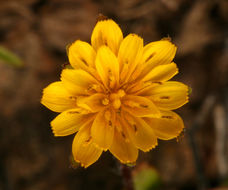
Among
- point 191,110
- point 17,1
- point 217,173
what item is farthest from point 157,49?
point 17,1

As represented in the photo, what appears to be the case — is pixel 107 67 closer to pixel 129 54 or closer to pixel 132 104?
pixel 129 54

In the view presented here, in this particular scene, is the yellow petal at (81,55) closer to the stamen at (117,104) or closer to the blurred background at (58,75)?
the stamen at (117,104)

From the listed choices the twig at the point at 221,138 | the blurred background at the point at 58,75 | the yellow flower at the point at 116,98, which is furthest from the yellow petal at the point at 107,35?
the twig at the point at 221,138

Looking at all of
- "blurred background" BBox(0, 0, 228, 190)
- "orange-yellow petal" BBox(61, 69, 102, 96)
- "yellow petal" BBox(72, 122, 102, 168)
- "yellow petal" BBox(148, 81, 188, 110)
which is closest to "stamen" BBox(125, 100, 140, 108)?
"yellow petal" BBox(148, 81, 188, 110)

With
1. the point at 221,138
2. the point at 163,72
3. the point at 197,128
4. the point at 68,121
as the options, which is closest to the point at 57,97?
the point at 68,121

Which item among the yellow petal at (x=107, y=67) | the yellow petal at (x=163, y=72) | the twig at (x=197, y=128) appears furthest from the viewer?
the twig at (x=197, y=128)
